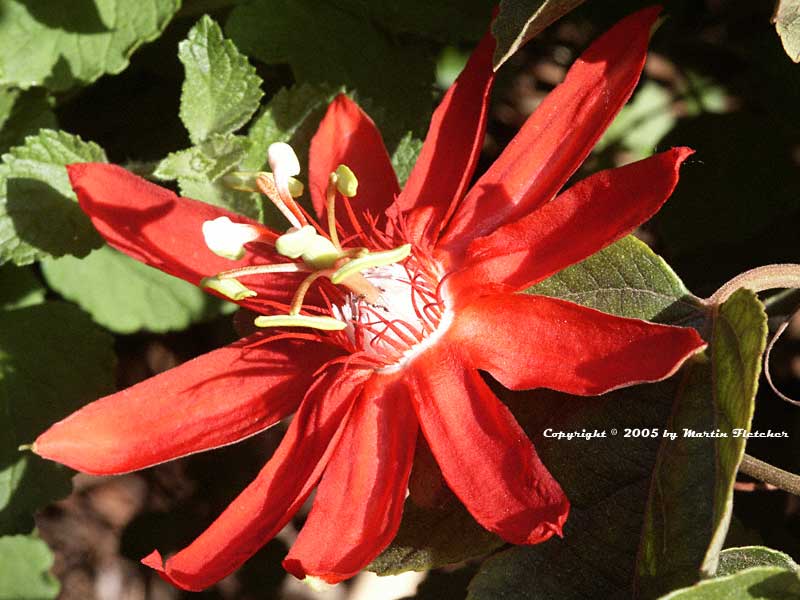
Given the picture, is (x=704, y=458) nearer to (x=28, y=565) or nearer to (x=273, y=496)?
(x=273, y=496)

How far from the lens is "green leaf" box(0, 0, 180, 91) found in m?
1.73

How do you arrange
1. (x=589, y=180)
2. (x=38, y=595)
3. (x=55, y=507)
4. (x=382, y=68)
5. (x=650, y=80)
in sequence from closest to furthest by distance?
(x=589, y=180), (x=382, y=68), (x=38, y=595), (x=650, y=80), (x=55, y=507)

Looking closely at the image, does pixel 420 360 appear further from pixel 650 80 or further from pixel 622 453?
pixel 650 80

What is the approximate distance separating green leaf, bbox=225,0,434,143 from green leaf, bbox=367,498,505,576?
2.16 ft

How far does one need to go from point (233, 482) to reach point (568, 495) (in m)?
1.24

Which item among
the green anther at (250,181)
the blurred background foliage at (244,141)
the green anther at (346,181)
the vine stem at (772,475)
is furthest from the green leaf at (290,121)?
the vine stem at (772,475)

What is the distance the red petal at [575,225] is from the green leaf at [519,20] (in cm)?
18

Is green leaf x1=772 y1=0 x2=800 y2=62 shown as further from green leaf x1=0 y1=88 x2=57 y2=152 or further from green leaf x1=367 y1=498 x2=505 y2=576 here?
green leaf x1=0 y1=88 x2=57 y2=152

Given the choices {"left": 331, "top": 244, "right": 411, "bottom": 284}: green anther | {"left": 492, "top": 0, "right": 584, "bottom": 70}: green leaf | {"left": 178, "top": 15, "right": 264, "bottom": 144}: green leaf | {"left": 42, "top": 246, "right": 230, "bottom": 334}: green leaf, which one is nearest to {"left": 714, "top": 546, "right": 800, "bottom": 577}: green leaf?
{"left": 331, "top": 244, "right": 411, "bottom": 284}: green anther

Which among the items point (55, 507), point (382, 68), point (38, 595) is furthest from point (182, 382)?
point (55, 507)

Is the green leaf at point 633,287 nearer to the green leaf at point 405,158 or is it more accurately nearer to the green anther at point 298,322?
the green anther at point 298,322

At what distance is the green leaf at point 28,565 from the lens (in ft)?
7.14

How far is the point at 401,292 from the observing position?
1.45 meters

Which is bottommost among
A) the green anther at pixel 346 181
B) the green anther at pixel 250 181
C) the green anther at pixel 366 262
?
the green anther at pixel 250 181
